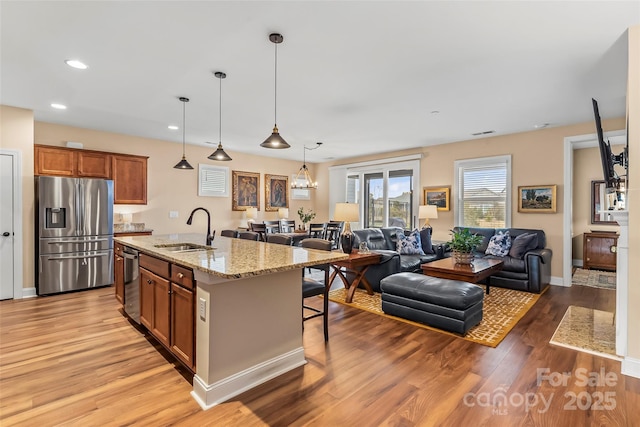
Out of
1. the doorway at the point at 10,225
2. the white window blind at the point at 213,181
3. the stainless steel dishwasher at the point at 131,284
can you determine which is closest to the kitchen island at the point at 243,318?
the stainless steel dishwasher at the point at 131,284

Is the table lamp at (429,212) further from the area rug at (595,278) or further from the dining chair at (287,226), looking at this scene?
the dining chair at (287,226)

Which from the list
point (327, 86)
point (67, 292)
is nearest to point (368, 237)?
point (327, 86)

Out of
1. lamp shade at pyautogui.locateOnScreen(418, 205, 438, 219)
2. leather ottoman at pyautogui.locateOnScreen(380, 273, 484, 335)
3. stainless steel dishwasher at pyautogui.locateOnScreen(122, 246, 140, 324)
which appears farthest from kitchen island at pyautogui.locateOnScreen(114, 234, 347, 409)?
lamp shade at pyautogui.locateOnScreen(418, 205, 438, 219)

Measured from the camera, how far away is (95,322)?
3512 millimetres

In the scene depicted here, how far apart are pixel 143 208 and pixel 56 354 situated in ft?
12.5

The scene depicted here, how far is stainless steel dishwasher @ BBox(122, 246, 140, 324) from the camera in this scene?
3191 mm

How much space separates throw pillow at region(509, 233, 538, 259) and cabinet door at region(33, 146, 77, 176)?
7338 millimetres

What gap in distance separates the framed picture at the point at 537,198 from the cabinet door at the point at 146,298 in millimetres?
5909

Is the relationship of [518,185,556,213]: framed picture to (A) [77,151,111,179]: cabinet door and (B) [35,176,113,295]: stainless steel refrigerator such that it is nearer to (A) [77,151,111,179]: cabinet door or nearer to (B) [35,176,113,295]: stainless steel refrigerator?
(B) [35,176,113,295]: stainless steel refrigerator

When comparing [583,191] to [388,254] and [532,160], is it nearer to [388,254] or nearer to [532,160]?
[532,160]

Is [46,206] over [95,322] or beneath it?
over

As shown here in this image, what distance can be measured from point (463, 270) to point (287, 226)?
5.01 m

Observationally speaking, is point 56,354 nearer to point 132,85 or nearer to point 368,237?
point 132,85

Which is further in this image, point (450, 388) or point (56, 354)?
point (56, 354)
